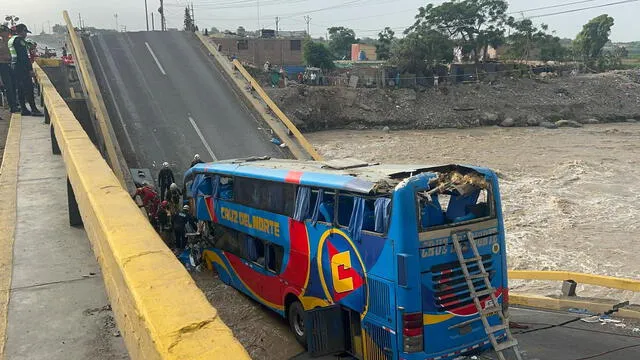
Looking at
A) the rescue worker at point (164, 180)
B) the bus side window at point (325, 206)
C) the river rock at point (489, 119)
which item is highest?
the river rock at point (489, 119)

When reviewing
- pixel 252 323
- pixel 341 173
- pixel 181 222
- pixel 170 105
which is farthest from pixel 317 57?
pixel 341 173

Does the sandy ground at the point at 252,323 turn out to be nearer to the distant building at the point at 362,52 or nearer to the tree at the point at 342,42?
the distant building at the point at 362,52

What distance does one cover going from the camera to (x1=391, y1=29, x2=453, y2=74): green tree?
48.3 m

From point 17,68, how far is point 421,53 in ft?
123

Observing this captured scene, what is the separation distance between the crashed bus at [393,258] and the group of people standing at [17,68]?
37.3 ft

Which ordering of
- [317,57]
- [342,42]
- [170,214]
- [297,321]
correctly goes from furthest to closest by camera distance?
[342,42] < [317,57] < [170,214] < [297,321]

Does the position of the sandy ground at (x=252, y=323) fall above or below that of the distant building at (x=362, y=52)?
below

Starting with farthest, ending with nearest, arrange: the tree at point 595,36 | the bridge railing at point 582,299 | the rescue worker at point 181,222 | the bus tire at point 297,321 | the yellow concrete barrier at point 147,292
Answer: the tree at point 595,36 → the rescue worker at point 181,222 → the bridge railing at point 582,299 → the bus tire at point 297,321 → the yellow concrete barrier at point 147,292

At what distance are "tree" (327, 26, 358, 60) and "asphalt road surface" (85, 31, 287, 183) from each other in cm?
5828

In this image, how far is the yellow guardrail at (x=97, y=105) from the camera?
635 inches

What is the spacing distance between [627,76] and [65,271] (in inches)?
2381

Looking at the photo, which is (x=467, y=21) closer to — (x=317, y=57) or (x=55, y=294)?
(x=317, y=57)

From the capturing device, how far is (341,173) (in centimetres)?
817

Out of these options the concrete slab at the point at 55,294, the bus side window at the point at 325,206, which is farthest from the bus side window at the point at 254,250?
the concrete slab at the point at 55,294
